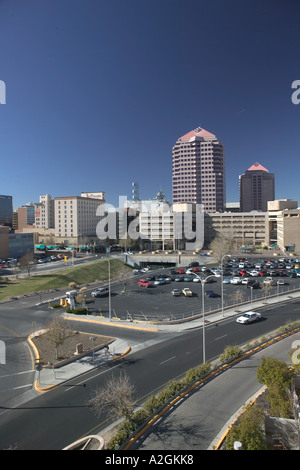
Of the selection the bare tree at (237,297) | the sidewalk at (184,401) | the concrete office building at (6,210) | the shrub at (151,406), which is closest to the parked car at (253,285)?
the bare tree at (237,297)

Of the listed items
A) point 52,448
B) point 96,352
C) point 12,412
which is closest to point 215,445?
point 52,448

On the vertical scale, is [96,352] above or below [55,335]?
below

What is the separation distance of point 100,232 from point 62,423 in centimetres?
10061

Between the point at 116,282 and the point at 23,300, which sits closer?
the point at 23,300

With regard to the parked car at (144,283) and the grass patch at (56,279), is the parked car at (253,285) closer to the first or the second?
the parked car at (144,283)

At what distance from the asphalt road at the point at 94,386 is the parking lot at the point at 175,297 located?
4.96 meters

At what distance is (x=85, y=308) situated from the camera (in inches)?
1216

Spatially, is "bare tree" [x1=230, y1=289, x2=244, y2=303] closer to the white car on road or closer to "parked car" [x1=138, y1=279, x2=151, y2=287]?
the white car on road

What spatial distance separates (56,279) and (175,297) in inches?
790

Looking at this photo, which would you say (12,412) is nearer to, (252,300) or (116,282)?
(252,300)

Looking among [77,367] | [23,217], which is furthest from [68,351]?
[23,217]

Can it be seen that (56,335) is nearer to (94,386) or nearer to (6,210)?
(94,386)

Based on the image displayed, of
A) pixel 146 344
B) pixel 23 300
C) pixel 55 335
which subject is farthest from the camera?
pixel 23 300
